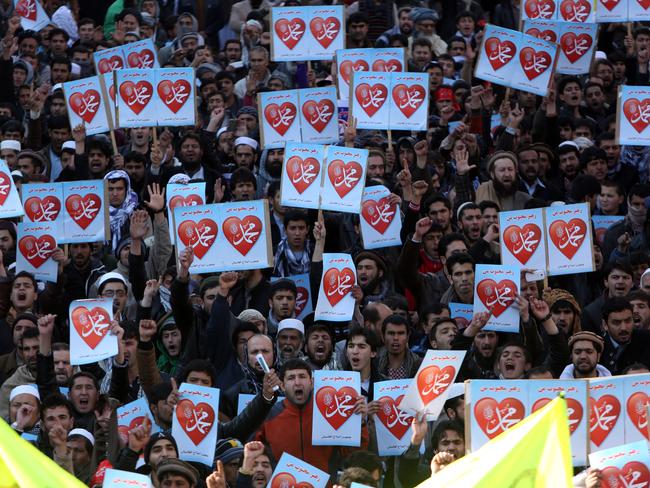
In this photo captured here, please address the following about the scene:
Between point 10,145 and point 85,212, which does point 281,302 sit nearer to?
point 85,212

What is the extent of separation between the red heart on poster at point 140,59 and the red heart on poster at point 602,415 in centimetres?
775

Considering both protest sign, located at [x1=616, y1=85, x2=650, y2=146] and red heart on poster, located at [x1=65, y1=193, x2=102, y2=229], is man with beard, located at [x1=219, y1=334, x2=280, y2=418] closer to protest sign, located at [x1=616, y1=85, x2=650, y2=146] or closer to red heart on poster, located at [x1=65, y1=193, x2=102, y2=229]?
red heart on poster, located at [x1=65, y1=193, x2=102, y2=229]

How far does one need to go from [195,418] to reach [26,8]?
29.0ft

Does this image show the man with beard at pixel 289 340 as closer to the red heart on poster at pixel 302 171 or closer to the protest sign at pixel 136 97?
the red heart on poster at pixel 302 171

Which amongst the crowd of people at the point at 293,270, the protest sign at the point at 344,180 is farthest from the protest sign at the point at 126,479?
the protest sign at the point at 344,180

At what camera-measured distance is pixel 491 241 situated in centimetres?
1348

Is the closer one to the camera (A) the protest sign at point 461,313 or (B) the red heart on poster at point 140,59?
(A) the protest sign at point 461,313

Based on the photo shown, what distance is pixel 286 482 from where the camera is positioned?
33.6ft

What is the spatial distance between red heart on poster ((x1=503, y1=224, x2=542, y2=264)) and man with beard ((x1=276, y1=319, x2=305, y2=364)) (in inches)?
67.4

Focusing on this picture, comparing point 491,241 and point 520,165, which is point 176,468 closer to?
point 491,241

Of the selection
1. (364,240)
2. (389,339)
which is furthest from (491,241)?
(389,339)

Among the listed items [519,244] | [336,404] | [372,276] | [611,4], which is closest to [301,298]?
[372,276]

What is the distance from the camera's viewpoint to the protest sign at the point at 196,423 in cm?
1084

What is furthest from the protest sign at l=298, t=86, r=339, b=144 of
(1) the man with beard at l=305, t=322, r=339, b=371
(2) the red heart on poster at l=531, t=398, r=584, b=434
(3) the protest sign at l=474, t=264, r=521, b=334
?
(2) the red heart on poster at l=531, t=398, r=584, b=434
